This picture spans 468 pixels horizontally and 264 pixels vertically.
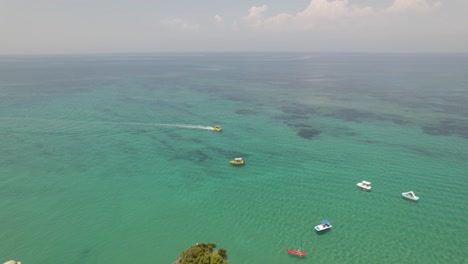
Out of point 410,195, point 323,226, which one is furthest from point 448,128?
point 323,226

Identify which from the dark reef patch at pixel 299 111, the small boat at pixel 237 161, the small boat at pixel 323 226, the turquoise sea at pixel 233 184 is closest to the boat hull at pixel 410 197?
the turquoise sea at pixel 233 184

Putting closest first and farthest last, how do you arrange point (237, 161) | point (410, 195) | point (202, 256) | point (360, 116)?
point (202, 256)
point (410, 195)
point (237, 161)
point (360, 116)

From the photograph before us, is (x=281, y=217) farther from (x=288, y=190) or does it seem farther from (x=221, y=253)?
(x=221, y=253)

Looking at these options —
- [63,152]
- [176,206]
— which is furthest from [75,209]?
[63,152]

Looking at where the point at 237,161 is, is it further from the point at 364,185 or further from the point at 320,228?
the point at 364,185

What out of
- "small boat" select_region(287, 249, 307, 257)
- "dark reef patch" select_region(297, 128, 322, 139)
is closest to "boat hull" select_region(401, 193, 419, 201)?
"small boat" select_region(287, 249, 307, 257)

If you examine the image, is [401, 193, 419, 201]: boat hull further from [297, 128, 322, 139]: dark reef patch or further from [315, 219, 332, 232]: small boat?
[297, 128, 322, 139]: dark reef patch

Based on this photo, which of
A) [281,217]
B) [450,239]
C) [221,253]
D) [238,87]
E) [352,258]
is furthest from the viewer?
[238,87]
